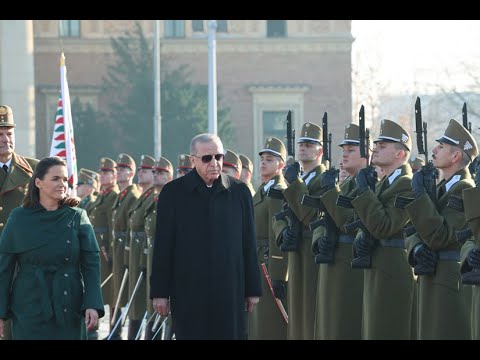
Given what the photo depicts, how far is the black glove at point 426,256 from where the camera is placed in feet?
30.3

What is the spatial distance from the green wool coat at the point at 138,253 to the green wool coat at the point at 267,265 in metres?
3.09

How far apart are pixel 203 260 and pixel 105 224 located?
32.9 ft

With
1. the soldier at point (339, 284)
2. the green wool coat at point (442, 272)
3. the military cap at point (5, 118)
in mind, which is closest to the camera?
the green wool coat at point (442, 272)

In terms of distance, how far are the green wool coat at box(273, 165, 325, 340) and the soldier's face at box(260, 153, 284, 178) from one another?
101cm

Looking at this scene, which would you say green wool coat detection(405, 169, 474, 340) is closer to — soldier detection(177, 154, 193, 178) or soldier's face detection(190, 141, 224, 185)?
soldier's face detection(190, 141, 224, 185)

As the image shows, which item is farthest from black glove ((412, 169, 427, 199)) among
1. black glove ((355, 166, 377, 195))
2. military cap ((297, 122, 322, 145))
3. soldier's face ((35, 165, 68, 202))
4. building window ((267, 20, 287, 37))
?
building window ((267, 20, 287, 37))

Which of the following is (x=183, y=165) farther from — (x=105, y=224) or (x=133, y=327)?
(x=105, y=224)

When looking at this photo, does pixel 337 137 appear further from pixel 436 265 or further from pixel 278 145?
pixel 436 265

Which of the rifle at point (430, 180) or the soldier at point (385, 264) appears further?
the soldier at point (385, 264)

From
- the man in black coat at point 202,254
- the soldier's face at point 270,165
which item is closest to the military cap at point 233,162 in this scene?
the soldier's face at point 270,165

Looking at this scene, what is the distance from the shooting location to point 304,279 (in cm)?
1220

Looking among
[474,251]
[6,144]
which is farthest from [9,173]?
[474,251]

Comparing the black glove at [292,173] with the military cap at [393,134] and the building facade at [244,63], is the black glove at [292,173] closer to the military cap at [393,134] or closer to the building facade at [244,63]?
the military cap at [393,134]
